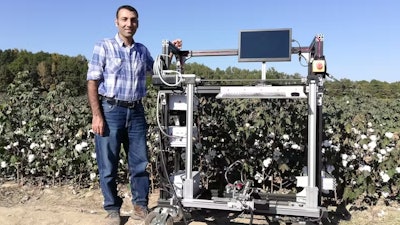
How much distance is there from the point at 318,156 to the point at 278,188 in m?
1.46

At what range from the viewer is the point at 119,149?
411 cm

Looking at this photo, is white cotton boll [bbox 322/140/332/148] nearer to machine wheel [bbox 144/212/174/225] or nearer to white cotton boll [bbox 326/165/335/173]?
white cotton boll [bbox 326/165/335/173]

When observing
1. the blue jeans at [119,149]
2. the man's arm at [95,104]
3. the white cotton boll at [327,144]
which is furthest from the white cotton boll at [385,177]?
the man's arm at [95,104]

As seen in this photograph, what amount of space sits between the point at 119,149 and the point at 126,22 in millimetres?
1230

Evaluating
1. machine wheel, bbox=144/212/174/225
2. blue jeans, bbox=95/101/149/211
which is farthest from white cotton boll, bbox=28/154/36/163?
machine wheel, bbox=144/212/174/225

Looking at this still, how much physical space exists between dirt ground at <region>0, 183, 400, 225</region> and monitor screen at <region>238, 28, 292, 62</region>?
153 cm

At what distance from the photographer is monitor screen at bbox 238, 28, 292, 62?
4039 millimetres

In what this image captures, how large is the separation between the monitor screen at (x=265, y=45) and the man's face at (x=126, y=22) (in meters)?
1.07

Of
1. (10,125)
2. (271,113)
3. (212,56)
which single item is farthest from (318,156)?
(10,125)

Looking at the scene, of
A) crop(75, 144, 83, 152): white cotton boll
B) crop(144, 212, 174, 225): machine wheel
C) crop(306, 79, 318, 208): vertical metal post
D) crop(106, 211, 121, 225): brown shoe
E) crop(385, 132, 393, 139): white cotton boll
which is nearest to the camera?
crop(306, 79, 318, 208): vertical metal post

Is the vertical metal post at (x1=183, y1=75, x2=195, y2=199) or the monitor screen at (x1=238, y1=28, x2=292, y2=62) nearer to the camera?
the vertical metal post at (x1=183, y1=75, x2=195, y2=199)

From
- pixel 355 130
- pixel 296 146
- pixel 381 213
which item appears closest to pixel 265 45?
pixel 296 146

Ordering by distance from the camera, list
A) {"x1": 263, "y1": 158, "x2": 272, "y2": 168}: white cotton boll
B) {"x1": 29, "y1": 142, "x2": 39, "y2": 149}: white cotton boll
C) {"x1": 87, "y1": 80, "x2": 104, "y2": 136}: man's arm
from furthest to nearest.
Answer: {"x1": 29, "y1": 142, "x2": 39, "y2": 149}: white cotton boll → {"x1": 263, "y1": 158, "x2": 272, "y2": 168}: white cotton boll → {"x1": 87, "y1": 80, "x2": 104, "y2": 136}: man's arm

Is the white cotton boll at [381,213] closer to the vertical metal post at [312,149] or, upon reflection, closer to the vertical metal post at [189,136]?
the vertical metal post at [312,149]
